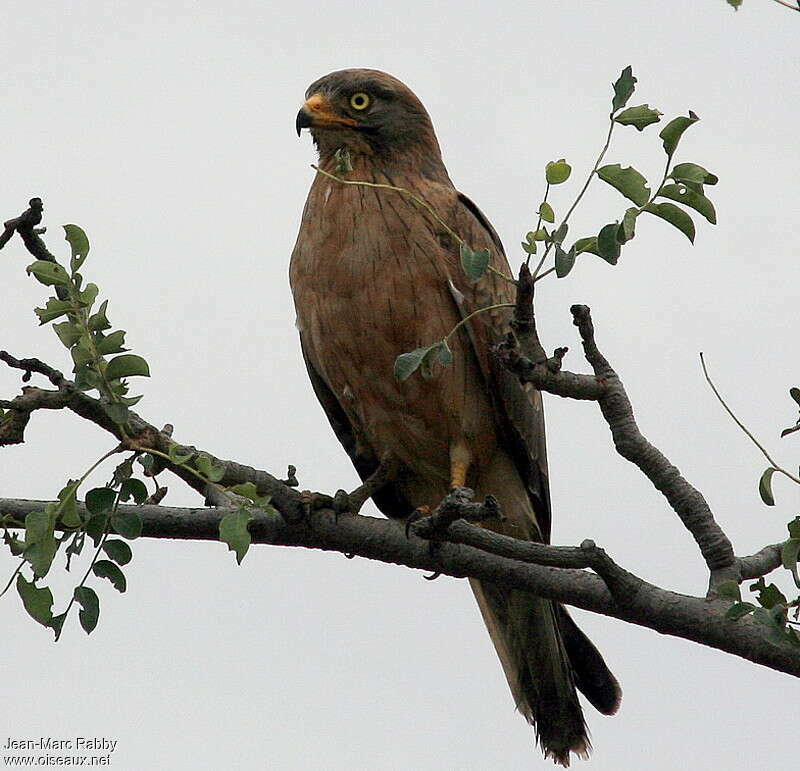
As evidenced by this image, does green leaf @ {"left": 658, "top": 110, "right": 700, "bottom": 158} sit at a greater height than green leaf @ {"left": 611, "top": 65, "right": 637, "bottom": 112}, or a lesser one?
lesser

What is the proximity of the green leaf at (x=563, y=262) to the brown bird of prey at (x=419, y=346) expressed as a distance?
6.84 feet

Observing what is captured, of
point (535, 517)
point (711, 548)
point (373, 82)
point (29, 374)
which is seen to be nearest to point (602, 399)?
point (711, 548)

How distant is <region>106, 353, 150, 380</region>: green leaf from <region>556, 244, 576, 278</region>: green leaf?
1.16m

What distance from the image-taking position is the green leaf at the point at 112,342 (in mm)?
3459

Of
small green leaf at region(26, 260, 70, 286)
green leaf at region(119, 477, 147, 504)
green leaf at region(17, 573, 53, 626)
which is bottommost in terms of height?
green leaf at region(17, 573, 53, 626)

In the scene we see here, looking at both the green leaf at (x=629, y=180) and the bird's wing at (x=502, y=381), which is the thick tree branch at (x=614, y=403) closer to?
the green leaf at (x=629, y=180)

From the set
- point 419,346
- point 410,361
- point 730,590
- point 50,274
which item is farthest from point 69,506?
point 419,346

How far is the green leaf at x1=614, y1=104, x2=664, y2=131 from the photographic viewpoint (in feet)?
11.4

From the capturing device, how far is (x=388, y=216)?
5.66 m

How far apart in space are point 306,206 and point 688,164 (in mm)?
2944

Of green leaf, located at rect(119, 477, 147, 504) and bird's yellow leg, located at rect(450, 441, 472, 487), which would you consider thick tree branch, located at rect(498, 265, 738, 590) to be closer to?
green leaf, located at rect(119, 477, 147, 504)

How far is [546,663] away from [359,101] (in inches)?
116

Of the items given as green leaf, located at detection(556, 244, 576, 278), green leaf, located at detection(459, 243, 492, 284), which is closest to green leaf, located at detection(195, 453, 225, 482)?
green leaf, located at detection(459, 243, 492, 284)

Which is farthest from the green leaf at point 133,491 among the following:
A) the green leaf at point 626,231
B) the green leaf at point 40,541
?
the green leaf at point 626,231
